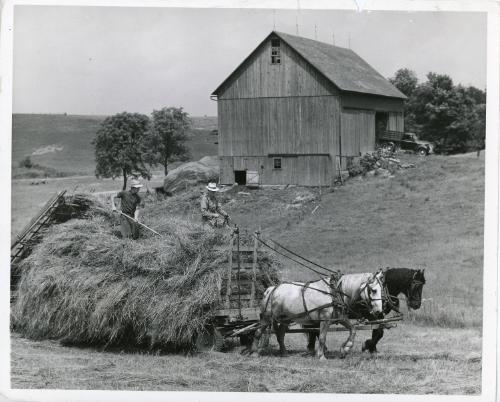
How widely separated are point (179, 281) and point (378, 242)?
12.8 metres

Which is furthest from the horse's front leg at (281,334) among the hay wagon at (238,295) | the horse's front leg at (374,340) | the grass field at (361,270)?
the horse's front leg at (374,340)

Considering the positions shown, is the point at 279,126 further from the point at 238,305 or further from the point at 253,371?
the point at 253,371

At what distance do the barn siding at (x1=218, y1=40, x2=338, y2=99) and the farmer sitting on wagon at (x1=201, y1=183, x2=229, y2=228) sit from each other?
20.8 metres

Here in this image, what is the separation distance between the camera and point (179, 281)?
10.6 meters

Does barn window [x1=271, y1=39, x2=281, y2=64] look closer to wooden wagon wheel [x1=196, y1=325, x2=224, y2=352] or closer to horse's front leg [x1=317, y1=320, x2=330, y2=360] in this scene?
wooden wagon wheel [x1=196, y1=325, x2=224, y2=352]

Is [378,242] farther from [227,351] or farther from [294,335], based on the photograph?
[227,351]

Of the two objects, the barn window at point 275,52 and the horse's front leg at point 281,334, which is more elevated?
the barn window at point 275,52

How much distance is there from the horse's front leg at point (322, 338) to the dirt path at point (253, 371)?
0.57 feet

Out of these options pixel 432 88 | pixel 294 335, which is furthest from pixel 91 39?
pixel 432 88

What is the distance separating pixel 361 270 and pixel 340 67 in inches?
738

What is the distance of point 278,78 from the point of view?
32438mm

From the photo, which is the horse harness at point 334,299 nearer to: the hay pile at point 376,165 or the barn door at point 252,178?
the hay pile at point 376,165

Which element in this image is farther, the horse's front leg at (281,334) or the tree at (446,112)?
the tree at (446,112)

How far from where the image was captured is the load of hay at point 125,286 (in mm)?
10586
